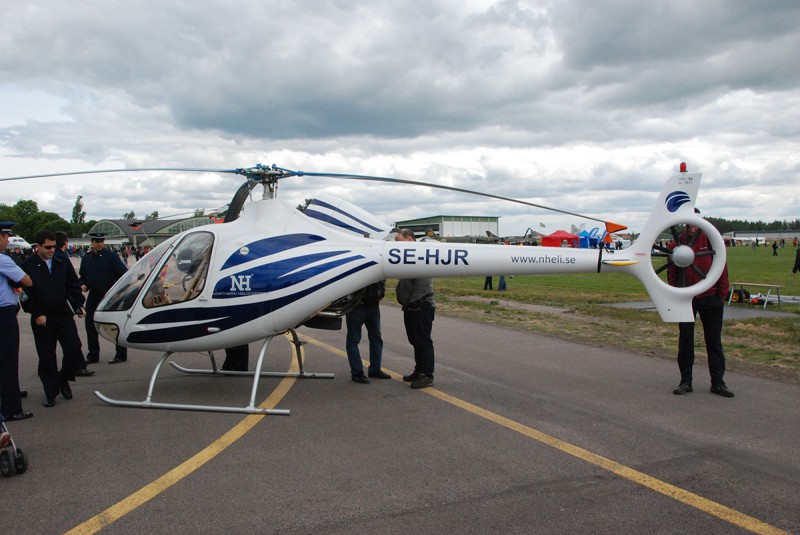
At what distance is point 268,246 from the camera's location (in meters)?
6.65

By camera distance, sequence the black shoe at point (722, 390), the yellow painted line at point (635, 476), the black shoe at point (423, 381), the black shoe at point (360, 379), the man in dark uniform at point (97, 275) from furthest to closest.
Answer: the man in dark uniform at point (97, 275) → the black shoe at point (360, 379) → the black shoe at point (423, 381) → the black shoe at point (722, 390) → the yellow painted line at point (635, 476)

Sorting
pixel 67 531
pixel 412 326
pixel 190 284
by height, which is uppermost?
pixel 190 284

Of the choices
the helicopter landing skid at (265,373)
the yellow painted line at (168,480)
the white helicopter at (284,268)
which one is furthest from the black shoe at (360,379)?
the yellow painted line at (168,480)

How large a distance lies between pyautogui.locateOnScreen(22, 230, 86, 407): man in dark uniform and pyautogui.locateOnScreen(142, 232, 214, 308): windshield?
1.16m

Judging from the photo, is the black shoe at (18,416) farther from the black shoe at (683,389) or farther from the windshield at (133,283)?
the black shoe at (683,389)

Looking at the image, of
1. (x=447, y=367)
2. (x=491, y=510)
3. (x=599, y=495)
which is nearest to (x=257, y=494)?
(x=491, y=510)

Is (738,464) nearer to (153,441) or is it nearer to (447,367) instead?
(447,367)

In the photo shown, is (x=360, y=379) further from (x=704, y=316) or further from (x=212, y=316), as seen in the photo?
(x=704, y=316)

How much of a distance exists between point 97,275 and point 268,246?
4089 millimetres

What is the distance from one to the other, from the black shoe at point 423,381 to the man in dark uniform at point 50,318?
13.8 feet

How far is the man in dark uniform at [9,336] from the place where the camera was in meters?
5.53

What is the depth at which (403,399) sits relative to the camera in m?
6.48

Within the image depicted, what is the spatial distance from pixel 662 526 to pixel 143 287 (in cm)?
594

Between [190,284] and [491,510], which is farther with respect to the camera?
[190,284]
